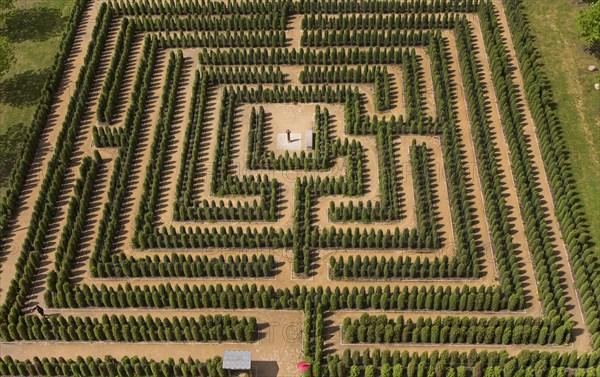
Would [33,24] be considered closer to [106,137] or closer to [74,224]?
[106,137]

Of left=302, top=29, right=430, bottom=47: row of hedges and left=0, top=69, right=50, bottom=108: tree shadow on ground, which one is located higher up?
left=302, top=29, right=430, bottom=47: row of hedges

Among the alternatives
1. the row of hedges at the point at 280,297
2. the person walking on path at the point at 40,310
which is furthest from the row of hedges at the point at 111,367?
the row of hedges at the point at 280,297

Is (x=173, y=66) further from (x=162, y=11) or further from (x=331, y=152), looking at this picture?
(x=331, y=152)

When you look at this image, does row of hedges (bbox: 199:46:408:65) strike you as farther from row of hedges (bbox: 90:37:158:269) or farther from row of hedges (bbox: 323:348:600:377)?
row of hedges (bbox: 323:348:600:377)

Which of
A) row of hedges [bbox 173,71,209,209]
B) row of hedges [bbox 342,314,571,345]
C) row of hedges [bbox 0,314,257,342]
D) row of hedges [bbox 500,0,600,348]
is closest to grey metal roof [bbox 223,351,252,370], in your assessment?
row of hedges [bbox 0,314,257,342]

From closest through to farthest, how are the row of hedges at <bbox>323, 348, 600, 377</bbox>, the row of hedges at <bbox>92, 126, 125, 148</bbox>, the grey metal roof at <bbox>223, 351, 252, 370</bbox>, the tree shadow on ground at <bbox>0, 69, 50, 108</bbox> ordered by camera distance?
the row of hedges at <bbox>323, 348, 600, 377</bbox> < the grey metal roof at <bbox>223, 351, 252, 370</bbox> < the row of hedges at <bbox>92, 126, 125, 148</bbox> < the tree shadow on ground at <bbox>0, 69, 50, 108</bbox>

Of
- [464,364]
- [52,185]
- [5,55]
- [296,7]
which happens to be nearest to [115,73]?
[5,55]
